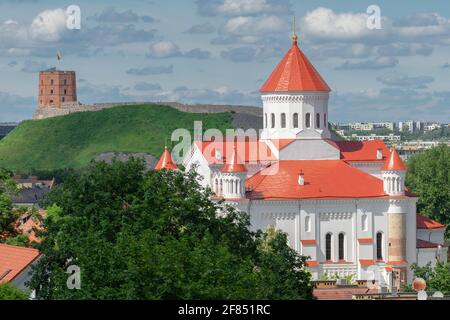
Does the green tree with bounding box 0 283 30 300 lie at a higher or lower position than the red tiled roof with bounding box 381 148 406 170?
lower

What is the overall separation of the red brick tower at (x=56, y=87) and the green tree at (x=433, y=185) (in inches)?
3760

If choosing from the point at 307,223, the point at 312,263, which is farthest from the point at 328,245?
the point at 312,263

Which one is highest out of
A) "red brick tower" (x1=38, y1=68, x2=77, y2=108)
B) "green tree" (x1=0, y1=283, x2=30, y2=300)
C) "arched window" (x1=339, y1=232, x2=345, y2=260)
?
"red brick tower" (x1=38, y1=68, x2=77, y2=108)

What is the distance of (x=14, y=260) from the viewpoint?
39.3 meters

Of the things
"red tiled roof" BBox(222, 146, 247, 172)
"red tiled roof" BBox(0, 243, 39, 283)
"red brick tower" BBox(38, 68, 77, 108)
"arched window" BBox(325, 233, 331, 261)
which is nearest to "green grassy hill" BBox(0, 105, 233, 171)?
"red brick tower" BBox(38, 68, 77, 108)

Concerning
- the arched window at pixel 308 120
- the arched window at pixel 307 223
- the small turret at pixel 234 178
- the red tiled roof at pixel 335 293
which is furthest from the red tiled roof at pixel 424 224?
the red tiled roof at pixel 335 293

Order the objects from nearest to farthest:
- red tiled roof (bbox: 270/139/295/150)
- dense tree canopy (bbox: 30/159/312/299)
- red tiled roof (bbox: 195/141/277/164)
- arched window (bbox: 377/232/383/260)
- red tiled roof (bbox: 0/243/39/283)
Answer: dense tree canopy (bbox: 30/159/312/299) < red tiled roof (bbox: 0/243/39/283) < arched window (bbox: 377/232/383/260) < red tiled roof (bbox: 195/141/277/164) < red tiled roof (bbox: 270/139/295/150)

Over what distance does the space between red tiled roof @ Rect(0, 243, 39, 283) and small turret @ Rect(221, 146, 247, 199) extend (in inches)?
846

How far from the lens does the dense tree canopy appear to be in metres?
27.7

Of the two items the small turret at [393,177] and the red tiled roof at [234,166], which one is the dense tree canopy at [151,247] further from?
the small turret at [393,177]

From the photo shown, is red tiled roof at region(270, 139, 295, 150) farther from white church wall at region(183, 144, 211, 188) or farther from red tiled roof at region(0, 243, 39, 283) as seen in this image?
red tiled roof at region(0, 243, 39, 283)

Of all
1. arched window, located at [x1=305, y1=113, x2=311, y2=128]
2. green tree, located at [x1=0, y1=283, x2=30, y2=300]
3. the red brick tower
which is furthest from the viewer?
the red brick tower
